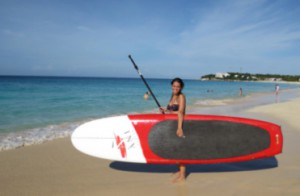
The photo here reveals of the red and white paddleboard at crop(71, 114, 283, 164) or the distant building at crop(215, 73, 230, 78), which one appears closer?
the red and white paddleboard at crop(71, 114, 283, 164)

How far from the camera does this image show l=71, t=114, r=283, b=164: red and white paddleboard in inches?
174

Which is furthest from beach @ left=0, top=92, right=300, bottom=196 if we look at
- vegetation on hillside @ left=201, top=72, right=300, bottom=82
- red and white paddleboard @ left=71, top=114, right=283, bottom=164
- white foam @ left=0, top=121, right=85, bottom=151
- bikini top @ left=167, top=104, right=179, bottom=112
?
vegetation on hillside @ left=201, top=72, right=300, bottom=82

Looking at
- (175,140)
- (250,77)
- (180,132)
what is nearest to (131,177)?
(175,140)

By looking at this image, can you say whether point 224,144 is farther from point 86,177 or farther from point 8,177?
point 8,177

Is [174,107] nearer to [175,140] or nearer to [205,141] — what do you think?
[175,140]

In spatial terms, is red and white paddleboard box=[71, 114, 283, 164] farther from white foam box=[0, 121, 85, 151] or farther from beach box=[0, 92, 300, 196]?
white foam box=[0, 121, 85, 151]

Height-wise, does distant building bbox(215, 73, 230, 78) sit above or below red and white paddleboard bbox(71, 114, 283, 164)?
above

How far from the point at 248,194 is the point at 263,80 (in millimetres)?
137037

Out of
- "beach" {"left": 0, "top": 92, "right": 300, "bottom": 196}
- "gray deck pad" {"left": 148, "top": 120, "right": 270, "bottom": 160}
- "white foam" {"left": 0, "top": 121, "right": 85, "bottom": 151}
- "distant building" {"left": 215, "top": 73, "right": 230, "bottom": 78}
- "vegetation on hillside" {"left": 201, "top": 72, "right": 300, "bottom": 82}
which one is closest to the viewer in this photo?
"beach" {"left": 0, "top": 92, "right": 300, "bottom": 196}

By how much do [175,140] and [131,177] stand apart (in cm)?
94

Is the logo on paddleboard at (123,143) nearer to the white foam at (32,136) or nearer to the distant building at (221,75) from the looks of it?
the white foam at (32,136)

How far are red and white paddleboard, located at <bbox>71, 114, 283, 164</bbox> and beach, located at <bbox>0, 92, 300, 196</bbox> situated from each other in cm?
31

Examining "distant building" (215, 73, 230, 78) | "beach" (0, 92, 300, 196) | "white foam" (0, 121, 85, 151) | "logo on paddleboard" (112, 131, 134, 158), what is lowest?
"white foam" (0, 121, 85, 151)

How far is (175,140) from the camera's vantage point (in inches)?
174
